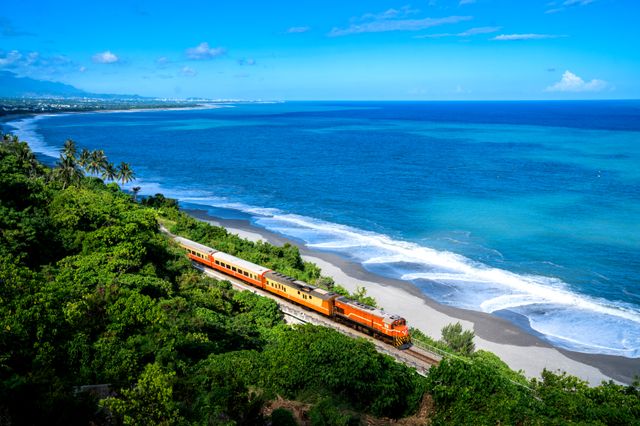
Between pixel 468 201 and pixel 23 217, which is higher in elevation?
pixel 23 217

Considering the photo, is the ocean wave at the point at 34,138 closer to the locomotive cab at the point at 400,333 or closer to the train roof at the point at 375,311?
the train roof at the point at 375,311

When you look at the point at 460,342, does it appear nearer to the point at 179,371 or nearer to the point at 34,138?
the point at 179,371

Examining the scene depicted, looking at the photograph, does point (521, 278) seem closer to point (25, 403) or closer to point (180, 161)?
point (25, 403)

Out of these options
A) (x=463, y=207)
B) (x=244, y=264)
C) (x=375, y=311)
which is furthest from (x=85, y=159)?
(x=463, y=207)

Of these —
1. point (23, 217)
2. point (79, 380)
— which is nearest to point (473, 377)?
point (79, 380)

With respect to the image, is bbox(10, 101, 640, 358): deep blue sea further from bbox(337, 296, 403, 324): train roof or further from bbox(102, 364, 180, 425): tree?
bbox(102, 364, 180, 425): tree

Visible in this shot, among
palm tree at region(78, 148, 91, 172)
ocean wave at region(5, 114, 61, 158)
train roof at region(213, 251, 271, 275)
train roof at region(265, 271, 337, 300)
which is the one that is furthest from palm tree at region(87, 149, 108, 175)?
ocean wave at region(5, 114, 61, 158)

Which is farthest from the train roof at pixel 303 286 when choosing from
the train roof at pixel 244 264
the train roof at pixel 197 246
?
the train roof at pixel 197 246
